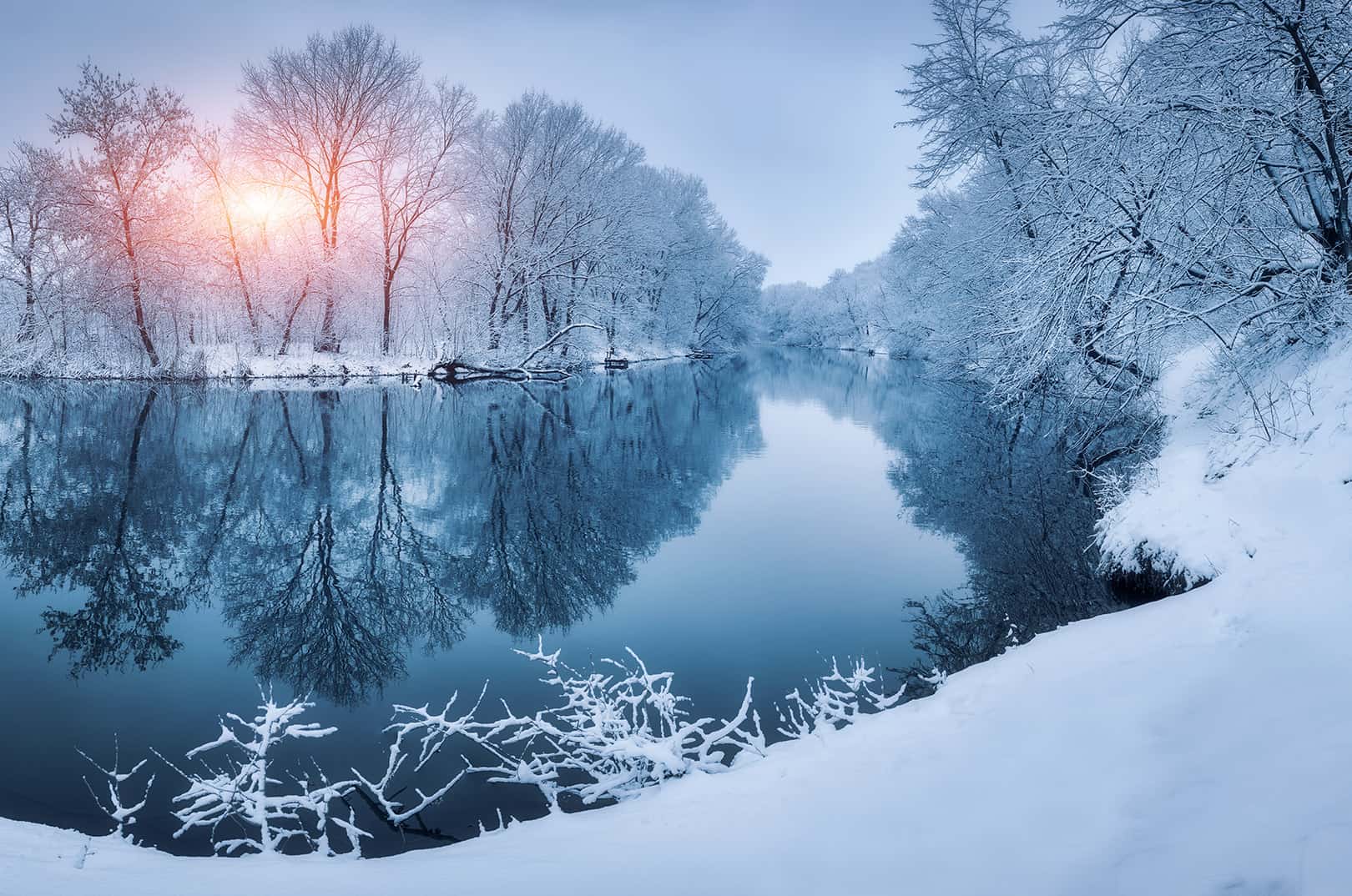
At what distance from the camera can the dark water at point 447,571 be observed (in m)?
4.76

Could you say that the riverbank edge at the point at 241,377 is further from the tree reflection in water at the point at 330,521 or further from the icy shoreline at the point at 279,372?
the tree reflection in water at the point at 330,521

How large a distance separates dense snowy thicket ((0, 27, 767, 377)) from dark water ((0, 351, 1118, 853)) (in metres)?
14.5

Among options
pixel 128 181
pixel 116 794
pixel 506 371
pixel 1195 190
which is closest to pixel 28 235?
pixel 128 181

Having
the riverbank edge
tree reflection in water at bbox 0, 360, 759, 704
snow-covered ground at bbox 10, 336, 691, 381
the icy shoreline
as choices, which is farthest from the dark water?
snow-covered ground at bbox 10, 336, 691, 381

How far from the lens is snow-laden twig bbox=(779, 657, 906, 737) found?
3.88 metres

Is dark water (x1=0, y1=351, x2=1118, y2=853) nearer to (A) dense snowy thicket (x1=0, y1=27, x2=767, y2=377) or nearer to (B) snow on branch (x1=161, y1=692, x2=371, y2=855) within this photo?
(B) snow on branch (x1=161, y1=692, x2=371, y2=855)

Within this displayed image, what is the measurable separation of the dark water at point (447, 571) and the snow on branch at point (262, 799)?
0.21m

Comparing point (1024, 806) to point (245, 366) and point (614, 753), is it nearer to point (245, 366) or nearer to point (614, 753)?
point (614, 753)

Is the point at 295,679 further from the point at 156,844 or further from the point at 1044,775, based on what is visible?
the point at 1044,775

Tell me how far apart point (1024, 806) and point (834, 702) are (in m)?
1.61

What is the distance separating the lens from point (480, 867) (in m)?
2.59

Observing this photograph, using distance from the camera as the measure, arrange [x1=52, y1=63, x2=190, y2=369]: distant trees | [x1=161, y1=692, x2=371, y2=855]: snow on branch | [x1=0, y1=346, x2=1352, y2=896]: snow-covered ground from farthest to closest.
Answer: [x1=52, y1=63, x2=190, y2=369]: distant trees < [x1=161, y1=692, x2=371, y2=855]: snow on branch < [x1=0, y1=346, x2=1352, y2=896]: snow-covered ground

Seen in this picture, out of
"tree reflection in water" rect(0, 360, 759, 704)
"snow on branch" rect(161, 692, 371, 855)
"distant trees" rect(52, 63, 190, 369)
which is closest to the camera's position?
"snow on branch" rect(161, 692, 371, 855)

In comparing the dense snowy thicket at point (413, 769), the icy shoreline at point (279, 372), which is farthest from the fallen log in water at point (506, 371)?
the dense snowy thicket at point (413, 769)
